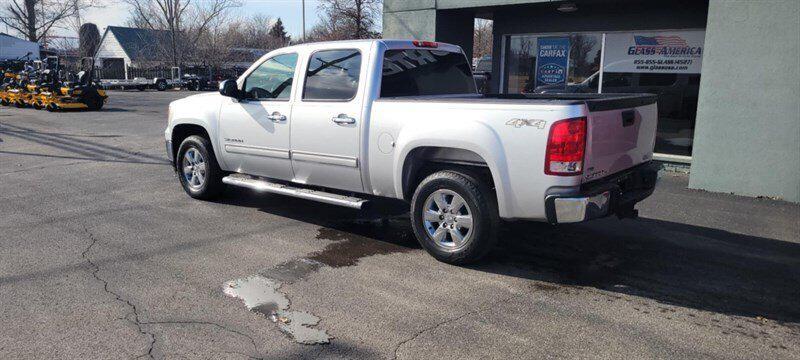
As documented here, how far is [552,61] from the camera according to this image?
11867 millimetres

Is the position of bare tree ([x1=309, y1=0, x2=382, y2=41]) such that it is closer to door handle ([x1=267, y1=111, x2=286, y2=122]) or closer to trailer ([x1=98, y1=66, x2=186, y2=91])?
trailer ([x1=98, y1=66, x2=186, y2=91])

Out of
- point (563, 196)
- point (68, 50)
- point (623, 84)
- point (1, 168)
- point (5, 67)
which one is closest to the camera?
point (563, 196)

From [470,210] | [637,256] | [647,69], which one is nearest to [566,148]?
[470,210]

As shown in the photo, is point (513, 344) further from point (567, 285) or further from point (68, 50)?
point (68, 50)

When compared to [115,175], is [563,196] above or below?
above

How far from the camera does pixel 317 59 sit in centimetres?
620

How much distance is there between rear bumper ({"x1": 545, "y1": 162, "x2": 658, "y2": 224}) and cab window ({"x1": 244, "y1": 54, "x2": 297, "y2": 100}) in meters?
3.14

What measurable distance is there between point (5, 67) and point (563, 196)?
33207 millimetres

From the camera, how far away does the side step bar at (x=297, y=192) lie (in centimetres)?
570

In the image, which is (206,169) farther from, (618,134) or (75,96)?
(75,96)

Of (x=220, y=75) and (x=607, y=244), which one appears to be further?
(x=220, y=75)

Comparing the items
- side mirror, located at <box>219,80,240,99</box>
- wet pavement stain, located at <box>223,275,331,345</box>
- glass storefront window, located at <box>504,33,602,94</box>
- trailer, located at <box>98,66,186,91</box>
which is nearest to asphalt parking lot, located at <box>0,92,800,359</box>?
wet pavement stain, located at <box>223,275,331,345</box>

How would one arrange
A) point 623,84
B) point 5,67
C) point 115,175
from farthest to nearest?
point 5,67, point 623,84, point 115,175

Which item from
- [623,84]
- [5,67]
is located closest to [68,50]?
[5,67]
